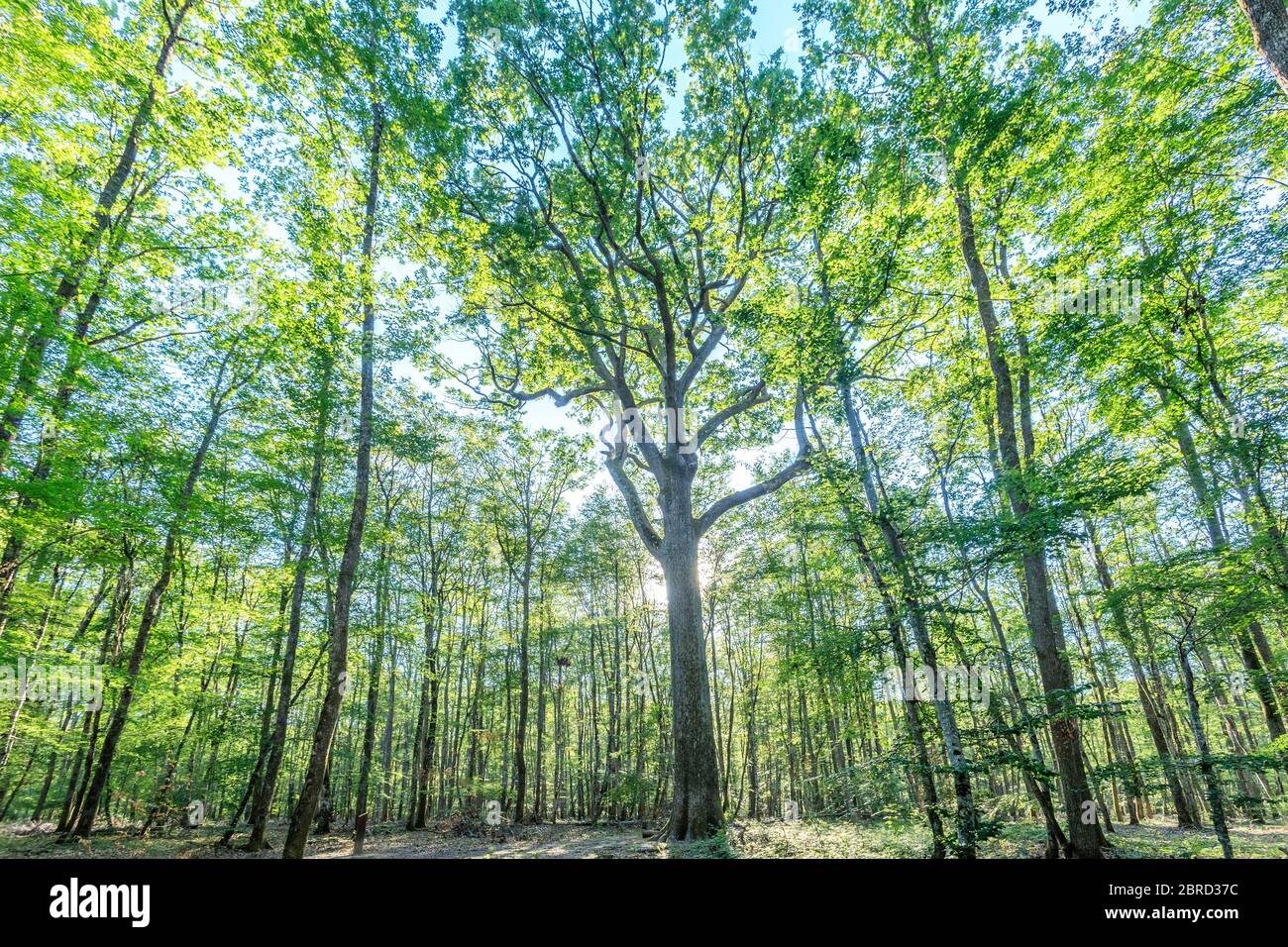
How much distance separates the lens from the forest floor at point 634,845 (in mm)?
7180

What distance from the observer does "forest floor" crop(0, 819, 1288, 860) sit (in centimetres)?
718

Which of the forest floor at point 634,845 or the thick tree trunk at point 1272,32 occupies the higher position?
the thick tree trunk at point 1272,32

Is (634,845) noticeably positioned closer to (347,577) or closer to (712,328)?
(347,577)

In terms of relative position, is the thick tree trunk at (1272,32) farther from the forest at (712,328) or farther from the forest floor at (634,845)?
the forest floor at (634,845)

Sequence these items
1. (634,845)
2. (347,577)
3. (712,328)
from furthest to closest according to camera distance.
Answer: (712,328)
(634,845)
(347,577)

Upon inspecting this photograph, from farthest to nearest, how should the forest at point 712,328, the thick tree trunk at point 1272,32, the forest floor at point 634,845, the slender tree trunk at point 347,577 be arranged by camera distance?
the slender tree trunk at point 347,577 < the forest floor at point 634,845 < the forest at point 712,328 < the thick tree trunk at point 1272,32

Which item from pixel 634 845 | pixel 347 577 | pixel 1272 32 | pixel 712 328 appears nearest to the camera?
pixel 1272 32

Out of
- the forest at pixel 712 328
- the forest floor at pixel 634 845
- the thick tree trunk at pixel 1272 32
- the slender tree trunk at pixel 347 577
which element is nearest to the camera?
the thick tree trunk at pixel 1272 32

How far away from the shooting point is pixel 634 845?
8.57 meters

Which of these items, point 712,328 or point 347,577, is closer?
point 347,577

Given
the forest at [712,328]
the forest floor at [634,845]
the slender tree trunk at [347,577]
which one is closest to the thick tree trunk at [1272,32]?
the forest at [712,328]

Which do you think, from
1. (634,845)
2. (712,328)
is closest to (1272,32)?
(712,328)
